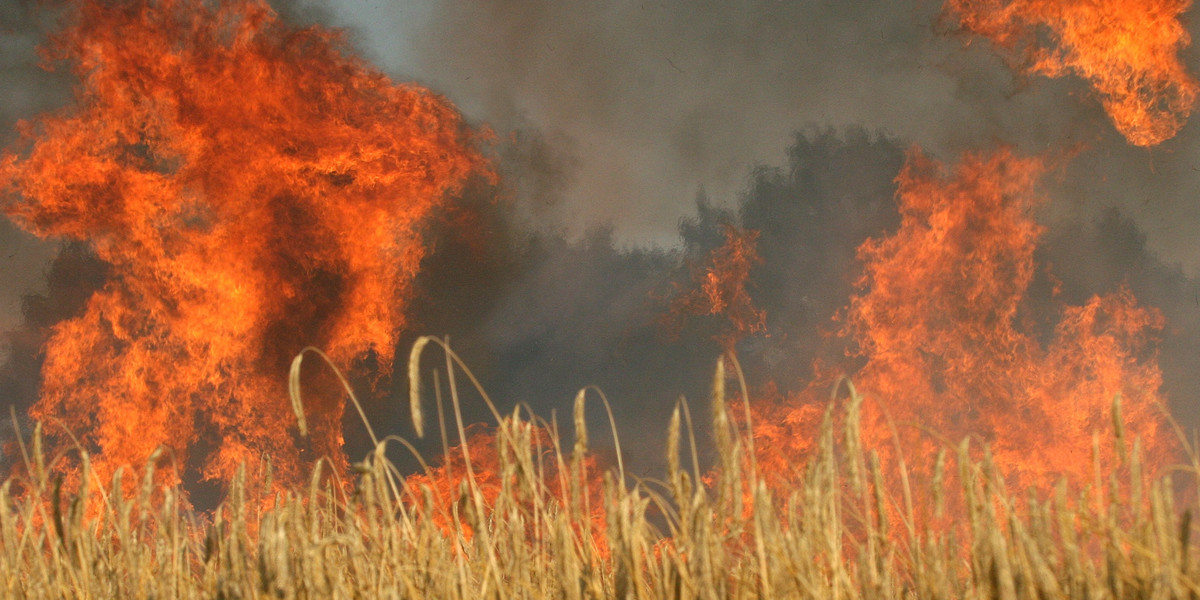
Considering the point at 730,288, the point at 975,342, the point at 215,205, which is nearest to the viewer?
the point at 975,342

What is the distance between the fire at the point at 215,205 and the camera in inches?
332

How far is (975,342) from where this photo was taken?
8.66 metres

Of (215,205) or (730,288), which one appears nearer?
(215,205)

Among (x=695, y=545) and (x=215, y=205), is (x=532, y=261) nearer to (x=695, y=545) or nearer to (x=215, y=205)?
(x=215, y=205)

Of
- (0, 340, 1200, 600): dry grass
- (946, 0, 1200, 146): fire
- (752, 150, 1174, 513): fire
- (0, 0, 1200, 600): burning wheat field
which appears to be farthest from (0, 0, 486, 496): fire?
(0, 340, 1200, 600): dry grass

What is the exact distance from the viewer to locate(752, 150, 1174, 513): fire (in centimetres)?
837

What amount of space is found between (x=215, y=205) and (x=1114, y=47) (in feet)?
33.3

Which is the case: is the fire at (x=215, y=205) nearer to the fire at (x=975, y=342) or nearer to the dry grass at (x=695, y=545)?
the fire at (x=975, y=342)

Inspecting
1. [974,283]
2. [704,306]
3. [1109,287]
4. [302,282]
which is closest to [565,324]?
[704,306]

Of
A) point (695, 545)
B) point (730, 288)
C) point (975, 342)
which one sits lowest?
point (695, 545)

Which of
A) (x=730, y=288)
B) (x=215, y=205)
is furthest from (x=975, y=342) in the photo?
(x=215, y=205)

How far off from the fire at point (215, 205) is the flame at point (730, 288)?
311 cm

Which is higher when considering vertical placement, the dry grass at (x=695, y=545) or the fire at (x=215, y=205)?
the fire at (x=215, y=205)

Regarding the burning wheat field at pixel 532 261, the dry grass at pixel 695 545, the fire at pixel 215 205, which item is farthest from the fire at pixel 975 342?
the dry grass at pixel 695 545
